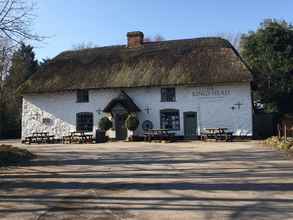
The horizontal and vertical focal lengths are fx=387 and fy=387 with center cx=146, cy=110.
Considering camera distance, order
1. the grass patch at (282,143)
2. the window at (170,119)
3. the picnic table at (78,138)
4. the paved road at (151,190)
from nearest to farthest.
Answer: the paved road at (151,190)
the grass patch at (282,143)
the picnic table at (78,138)
the window at (170,119)

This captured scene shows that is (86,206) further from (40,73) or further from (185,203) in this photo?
(40,73)

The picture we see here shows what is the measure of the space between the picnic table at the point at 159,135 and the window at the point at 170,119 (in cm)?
106

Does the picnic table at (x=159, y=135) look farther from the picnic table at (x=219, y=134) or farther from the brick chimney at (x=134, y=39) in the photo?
the brick chimney at (x=134, y=39)

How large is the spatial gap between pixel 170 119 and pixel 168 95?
175cm

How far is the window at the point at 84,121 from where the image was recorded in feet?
98.6

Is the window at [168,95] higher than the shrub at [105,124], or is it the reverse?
the window at [168,95]

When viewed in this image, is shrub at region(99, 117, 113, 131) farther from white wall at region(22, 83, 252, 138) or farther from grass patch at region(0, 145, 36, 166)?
grass patch at region(0, 145, 36, 166)

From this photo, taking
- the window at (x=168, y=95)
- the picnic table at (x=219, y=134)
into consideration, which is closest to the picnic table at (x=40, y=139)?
the window at (x=168, y=95)

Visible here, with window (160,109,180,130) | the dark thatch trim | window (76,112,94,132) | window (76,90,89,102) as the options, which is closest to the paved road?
window (160,109,180,130)

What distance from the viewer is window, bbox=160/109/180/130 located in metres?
28.0

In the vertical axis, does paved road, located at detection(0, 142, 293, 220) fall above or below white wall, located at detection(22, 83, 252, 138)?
below

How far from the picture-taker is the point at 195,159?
14555 mm

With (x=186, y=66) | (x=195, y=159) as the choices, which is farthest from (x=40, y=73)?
(x=195, y=159)

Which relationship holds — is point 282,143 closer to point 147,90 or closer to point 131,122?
point 131,122
